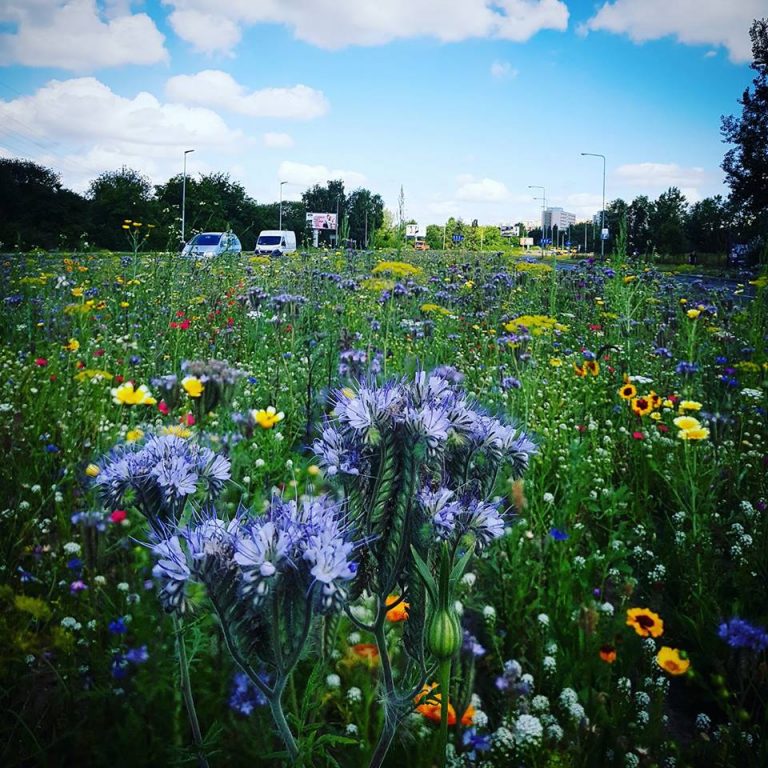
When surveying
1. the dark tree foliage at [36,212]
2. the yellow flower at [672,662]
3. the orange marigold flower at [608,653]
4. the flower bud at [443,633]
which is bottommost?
the yellow flower at [672,662]

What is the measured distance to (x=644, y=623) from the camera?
1.92 meters

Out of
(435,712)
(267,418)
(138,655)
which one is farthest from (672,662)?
(267,418)

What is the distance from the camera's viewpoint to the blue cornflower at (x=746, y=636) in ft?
5.47

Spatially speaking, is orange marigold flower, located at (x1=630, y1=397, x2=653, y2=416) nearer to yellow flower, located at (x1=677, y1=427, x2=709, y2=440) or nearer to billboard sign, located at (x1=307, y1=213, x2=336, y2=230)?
yellow flower, located at (x1=677, y1=427, x2=709, y2=440)

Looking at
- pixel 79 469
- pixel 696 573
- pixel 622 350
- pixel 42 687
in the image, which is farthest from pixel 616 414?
pixel 42 687

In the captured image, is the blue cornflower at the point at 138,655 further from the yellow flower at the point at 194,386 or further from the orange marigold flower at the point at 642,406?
the orange marigold flower at the point at 642,406

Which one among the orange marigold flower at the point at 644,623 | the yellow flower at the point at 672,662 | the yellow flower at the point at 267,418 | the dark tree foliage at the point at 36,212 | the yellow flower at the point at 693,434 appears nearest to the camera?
the yellow flower at the point at 672,662

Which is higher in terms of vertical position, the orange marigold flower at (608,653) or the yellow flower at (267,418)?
the yellow flower at (267,418)

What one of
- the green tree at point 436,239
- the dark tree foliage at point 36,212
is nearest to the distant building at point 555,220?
the green tree at point 436,239

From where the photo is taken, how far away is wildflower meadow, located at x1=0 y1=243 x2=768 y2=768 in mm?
1070

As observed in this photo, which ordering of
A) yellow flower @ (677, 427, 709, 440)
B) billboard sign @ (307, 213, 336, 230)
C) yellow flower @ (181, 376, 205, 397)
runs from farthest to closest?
billboard sign @ (307, 213, 336, 230)
yellow flower @ (677, 427, 709, 440)
yellow flower @ (181, 376, 205, 397)

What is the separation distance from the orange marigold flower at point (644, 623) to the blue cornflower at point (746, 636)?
0.67 ft

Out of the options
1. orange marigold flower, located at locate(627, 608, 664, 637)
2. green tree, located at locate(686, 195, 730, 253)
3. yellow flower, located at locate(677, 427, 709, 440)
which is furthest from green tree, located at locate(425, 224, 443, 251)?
orange marigold flower, located at locate(627, 608, 664, 637)

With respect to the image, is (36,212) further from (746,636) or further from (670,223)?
(670,223)
